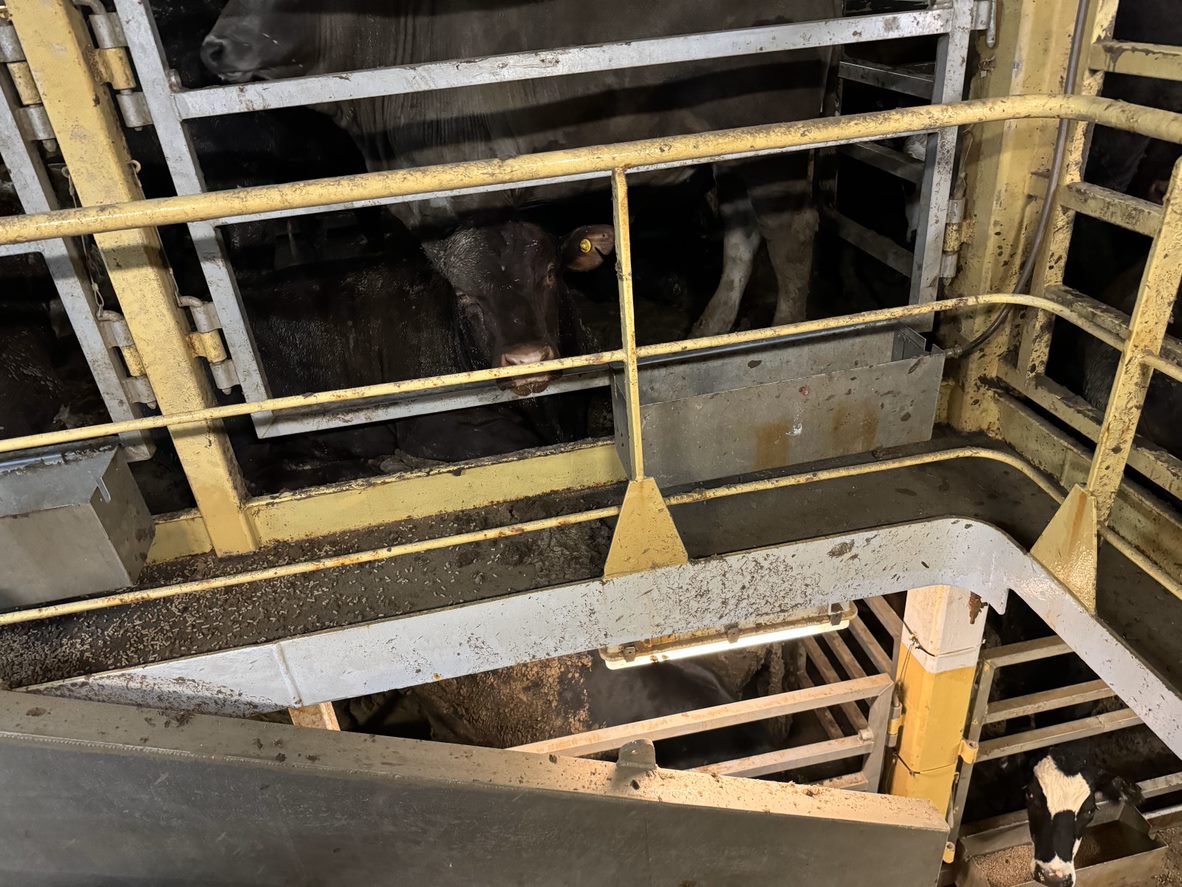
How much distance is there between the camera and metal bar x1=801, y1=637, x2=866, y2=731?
12.3ft

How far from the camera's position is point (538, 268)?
3248mm

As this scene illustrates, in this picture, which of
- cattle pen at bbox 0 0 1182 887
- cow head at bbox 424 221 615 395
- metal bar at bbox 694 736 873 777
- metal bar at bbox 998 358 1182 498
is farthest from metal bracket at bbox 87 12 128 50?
metal bar at bbox 694 736 873 777

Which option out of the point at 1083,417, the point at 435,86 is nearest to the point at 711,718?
the point at 1083,417

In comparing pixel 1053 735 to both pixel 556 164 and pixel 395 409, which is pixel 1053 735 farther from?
pixel 556 164

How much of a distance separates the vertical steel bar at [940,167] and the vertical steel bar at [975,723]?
161 cm

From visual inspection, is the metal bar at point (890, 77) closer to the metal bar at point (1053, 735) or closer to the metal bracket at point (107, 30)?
the metal bracket at point (107, 30)

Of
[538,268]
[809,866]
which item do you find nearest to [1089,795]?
[809,866]

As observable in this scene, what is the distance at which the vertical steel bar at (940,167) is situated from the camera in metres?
2.29

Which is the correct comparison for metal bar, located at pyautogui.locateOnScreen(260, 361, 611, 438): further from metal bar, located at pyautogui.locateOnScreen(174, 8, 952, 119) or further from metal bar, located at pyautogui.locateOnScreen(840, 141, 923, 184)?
metal bar, located at pyautogui.locateOnScreen(840, 141, 923, 184)

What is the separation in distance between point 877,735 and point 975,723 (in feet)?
1.41

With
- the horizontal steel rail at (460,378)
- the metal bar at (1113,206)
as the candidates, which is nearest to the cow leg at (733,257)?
the metal bar at (1113,206)

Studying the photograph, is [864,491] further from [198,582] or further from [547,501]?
[198,582]

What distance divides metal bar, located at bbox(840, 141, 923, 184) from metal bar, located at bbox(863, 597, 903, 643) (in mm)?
1824

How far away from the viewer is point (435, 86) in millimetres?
2090
